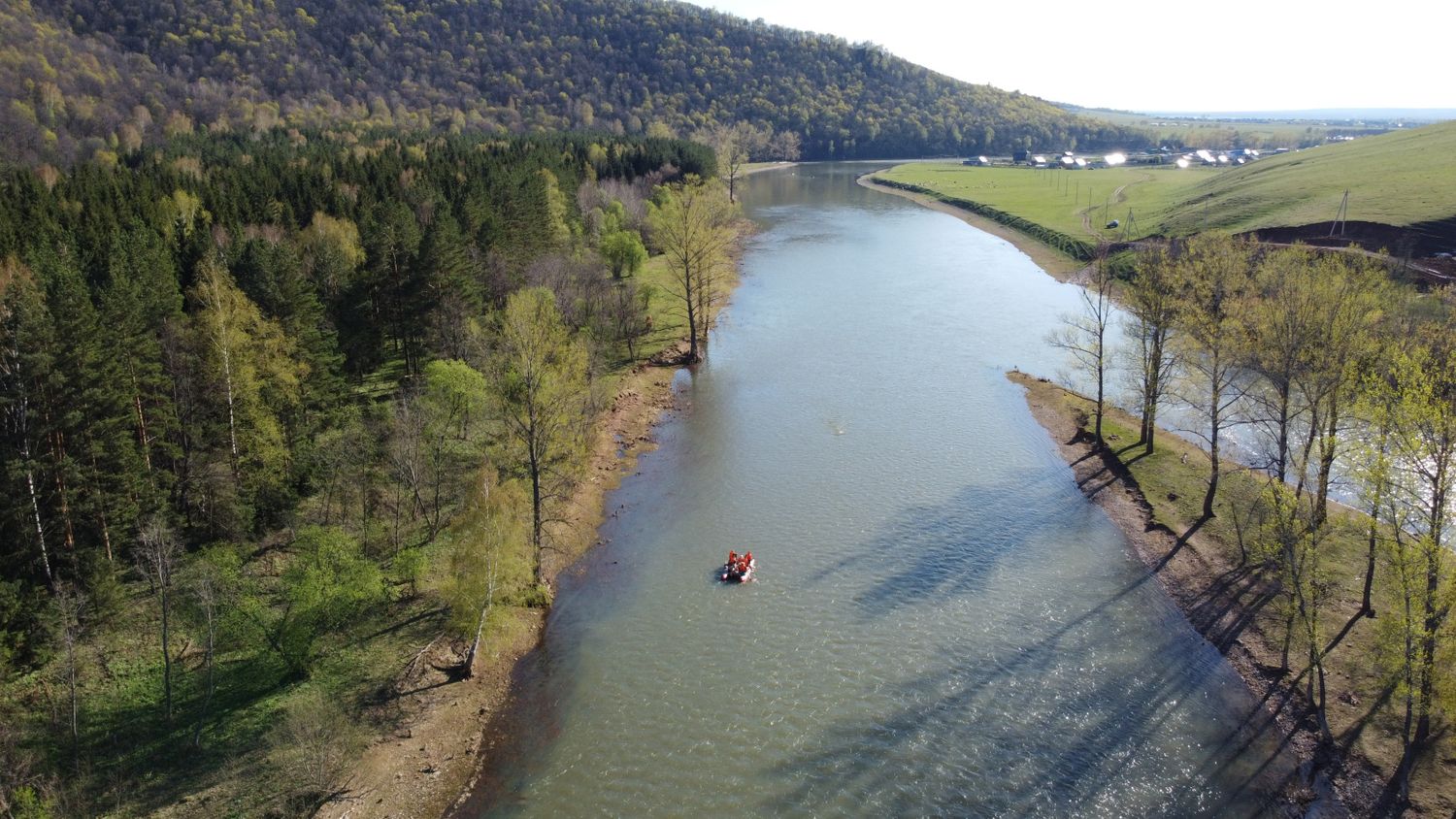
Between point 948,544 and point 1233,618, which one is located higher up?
point 948,544

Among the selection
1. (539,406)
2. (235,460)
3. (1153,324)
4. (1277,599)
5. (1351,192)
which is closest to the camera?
(1277,599)

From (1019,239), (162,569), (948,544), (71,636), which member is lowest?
(948,544)

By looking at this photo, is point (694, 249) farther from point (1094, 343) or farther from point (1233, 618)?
point (1233, 618)

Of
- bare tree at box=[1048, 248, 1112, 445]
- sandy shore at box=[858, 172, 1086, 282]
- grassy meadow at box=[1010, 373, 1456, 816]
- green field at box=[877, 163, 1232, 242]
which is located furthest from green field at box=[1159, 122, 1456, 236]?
grassy meadow at box=[1010, 373, 1456, 816]

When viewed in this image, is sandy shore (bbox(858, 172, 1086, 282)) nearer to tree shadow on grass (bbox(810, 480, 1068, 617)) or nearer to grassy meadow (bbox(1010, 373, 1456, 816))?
grassy meadow (bbox(1010, 373, 1456, 816))

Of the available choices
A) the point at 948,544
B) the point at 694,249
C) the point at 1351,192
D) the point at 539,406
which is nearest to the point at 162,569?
the point at 539,406

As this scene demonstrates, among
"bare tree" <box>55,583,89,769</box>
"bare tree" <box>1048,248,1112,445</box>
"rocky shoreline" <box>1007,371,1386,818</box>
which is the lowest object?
"rocky shoreline" <box>1007,371,1386,818</box>

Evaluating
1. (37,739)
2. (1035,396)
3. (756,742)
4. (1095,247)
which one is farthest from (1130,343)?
(37,739)

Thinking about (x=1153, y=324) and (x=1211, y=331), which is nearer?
(x=1211, y=331)

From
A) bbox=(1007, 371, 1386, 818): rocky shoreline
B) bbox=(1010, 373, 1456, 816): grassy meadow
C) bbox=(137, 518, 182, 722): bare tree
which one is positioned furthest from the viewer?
bbox=(1010, 373, 1456, 816): grassy meadow
